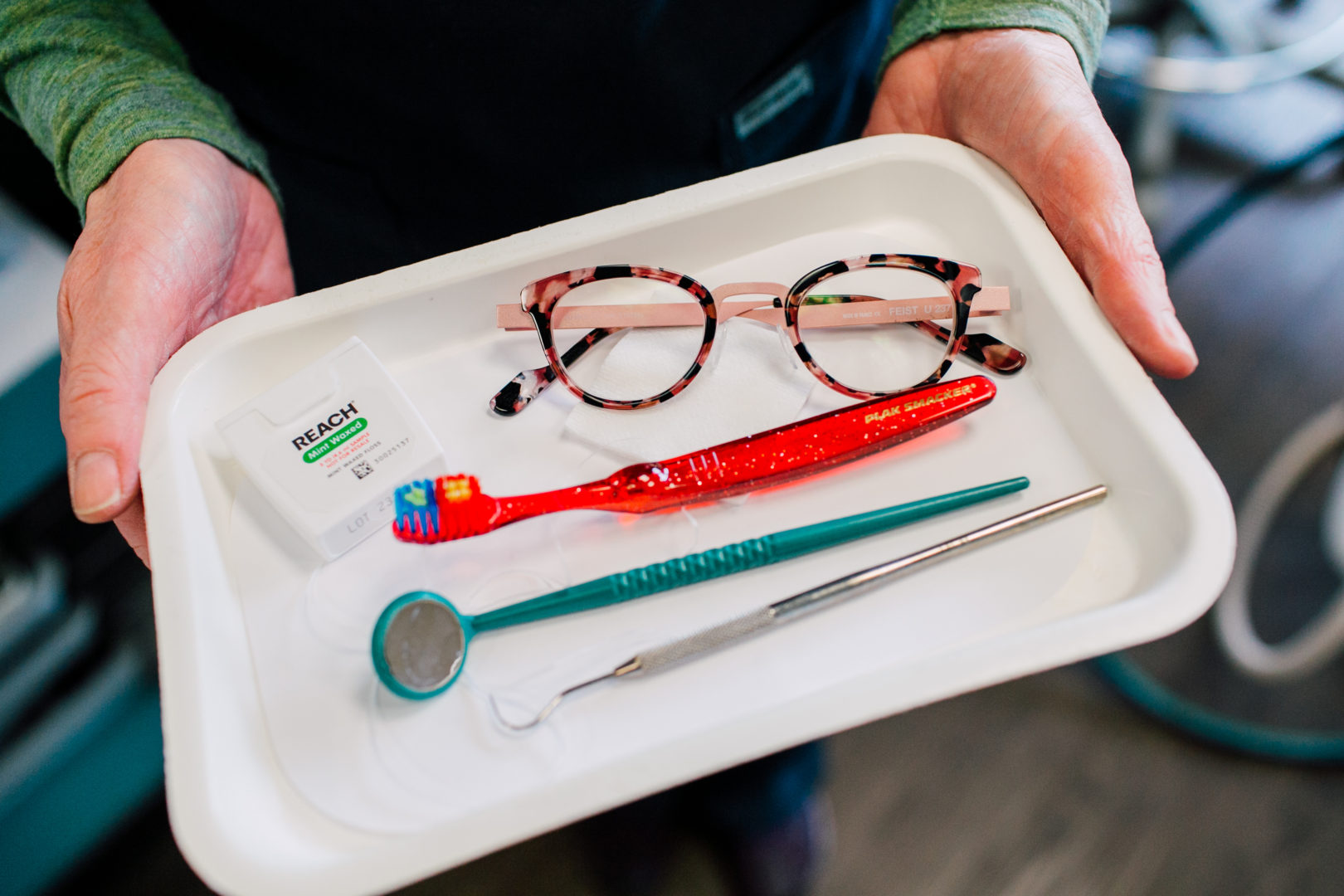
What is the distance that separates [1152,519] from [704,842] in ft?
2.52

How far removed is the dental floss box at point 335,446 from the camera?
0.56m

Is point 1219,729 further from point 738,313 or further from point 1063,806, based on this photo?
point 738,313

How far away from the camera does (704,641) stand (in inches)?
20.4

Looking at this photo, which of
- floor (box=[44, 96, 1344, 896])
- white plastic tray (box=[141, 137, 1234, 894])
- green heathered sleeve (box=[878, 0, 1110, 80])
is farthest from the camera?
floor (box=[44, 96, 1344, 896])

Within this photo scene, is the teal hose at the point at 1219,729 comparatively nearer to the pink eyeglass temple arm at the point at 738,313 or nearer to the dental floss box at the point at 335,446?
the pink eyeglass temple arm at the point at 738,313

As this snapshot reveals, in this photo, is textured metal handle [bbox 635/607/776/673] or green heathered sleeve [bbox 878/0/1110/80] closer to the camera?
textured metal handle [bbox 635/607/776/673]

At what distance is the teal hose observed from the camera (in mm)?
1114

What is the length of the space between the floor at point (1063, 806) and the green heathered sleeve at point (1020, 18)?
0.77 metres

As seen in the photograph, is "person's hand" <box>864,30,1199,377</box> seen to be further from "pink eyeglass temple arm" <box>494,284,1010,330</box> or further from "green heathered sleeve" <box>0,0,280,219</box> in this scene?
"green heathered sleeve" <box>0,0,280,219</box>

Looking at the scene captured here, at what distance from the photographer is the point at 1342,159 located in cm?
158

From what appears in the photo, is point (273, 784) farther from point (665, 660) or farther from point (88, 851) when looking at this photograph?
point (88, 851)

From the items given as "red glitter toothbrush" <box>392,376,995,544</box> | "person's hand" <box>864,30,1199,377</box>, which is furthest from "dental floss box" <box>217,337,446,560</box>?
"person's hand" <box>864,30,1199,377</box>

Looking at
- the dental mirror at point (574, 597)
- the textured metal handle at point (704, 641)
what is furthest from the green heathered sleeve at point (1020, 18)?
the textured metal handle at point (704, 641)

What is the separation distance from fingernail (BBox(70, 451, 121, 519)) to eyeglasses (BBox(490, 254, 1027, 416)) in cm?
24
